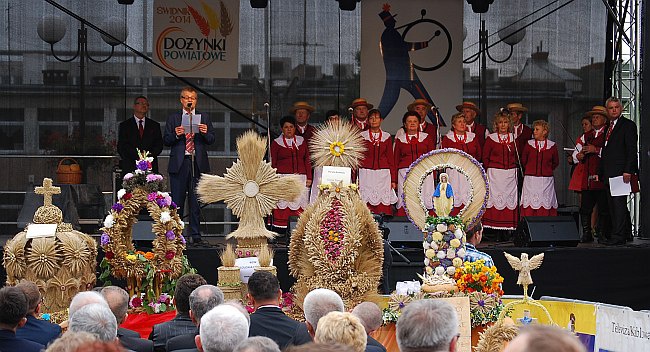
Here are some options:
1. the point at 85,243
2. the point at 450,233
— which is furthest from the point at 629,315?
the point at 85,243

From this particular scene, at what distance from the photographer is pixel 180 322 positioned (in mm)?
5652

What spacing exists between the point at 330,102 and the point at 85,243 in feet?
23.1

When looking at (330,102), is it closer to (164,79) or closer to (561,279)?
(164,79)

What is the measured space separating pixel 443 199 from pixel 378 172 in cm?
570

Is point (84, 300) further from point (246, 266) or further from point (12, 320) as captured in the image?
point (246, 266)

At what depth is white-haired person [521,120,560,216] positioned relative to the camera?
507 inches

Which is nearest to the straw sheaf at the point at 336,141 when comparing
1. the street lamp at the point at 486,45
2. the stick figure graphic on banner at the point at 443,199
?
the stick figure graphic on banner at the point at 443,199

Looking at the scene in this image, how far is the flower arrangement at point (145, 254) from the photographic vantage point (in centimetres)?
849

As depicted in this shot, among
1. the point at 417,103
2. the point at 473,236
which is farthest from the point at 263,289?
the point at 417,103

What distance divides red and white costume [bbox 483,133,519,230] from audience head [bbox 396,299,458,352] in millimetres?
9401

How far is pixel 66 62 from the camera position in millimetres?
13984

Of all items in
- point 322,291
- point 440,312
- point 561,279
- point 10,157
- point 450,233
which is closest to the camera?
point 440,312

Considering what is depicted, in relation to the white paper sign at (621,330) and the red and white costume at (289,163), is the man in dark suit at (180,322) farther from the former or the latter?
the red and white costume at (289,163)

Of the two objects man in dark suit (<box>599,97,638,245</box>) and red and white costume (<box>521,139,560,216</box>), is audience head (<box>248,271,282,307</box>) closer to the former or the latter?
man in dark suit (<box>599,97,638,245</box>)
